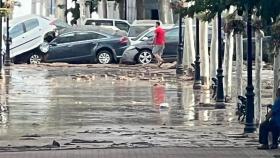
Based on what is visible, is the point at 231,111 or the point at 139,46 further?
the point at 139,46

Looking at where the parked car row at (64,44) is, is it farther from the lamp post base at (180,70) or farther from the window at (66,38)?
the lamp post base at (180,70)

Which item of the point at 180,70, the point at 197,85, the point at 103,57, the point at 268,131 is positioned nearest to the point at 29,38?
the point at 103,57

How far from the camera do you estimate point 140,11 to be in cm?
5906

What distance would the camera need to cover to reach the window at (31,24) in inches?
1693

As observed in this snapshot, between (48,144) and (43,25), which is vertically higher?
(43,25)

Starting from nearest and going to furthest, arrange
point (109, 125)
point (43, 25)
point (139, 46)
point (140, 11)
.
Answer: point (109, 125) → point (139, 46) → point (43, 25) → point (140, 11)

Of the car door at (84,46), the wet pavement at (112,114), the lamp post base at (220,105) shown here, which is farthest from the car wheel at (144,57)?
the lamp post base at (220,105)

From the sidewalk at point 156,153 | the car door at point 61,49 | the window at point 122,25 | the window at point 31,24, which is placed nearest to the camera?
the sidewalk at point 156,153

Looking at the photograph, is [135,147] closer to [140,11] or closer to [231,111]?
[231,111]

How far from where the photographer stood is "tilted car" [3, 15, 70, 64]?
4184cm

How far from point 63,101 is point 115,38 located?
1845 cm

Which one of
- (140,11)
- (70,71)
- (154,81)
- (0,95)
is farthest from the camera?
(140,11)

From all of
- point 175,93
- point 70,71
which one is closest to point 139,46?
point 70,71

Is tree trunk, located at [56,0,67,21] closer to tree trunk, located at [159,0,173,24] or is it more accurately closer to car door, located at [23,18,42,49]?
tree trunk, located at [159,0,173,24]
